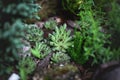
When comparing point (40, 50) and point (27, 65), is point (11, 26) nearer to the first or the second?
point (27, 65)

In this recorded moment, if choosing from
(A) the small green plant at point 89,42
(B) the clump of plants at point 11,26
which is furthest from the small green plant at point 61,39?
(B) the clump of plants at point 11,26

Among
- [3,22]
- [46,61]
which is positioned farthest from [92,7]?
[3,22]

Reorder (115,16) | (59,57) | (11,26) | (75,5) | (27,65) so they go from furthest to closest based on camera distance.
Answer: (75,5) → (59,57) → (27,65) → (115,16) → (11,26)

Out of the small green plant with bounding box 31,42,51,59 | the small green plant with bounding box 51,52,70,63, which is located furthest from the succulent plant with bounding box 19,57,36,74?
the small green plant with bounding box 51,52,70,63

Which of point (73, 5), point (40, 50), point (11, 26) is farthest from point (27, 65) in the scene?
point (73, 5)

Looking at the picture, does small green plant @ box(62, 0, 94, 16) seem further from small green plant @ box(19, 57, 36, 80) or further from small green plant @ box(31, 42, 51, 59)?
small green plant @ box(19, 57, 36, 80)

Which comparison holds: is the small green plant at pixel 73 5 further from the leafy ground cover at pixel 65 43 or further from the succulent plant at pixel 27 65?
the succulent plant at pixel 27 65
